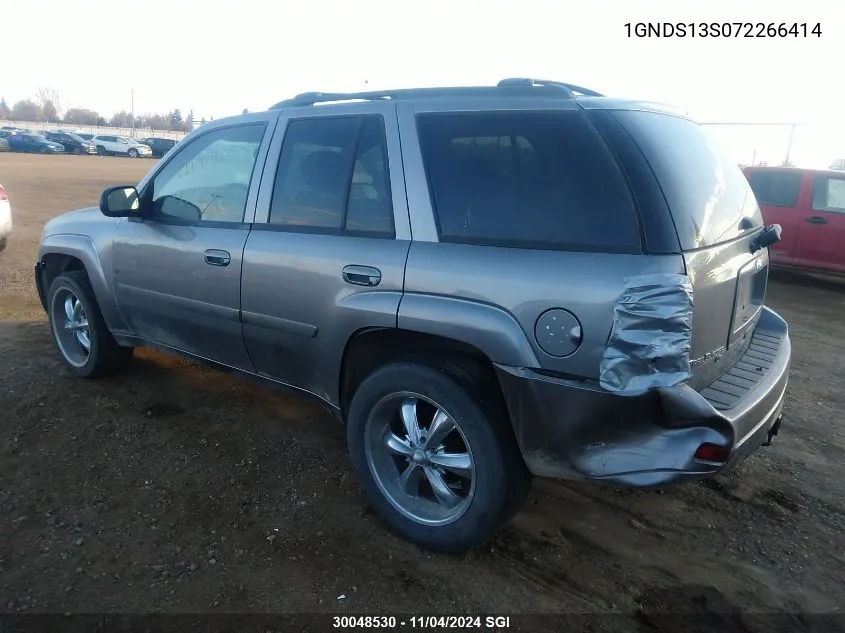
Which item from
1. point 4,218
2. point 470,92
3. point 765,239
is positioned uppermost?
point 470,92

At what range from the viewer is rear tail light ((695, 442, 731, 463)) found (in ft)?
7.15

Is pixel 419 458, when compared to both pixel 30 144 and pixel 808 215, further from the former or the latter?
pixel 30 144

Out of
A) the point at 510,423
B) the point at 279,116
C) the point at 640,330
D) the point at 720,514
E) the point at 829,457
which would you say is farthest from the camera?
the point at 829,457

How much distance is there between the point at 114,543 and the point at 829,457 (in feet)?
13.0

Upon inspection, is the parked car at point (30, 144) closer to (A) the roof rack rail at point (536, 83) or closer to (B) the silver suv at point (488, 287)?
(B) the silver suv at point (488, 287)

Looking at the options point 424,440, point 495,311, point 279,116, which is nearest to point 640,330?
point 495,311

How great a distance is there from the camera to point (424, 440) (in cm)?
282

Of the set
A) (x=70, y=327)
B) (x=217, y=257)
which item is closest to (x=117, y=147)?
(x=70, y=327)

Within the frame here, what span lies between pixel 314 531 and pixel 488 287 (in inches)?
57.0

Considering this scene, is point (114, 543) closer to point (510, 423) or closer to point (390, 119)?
point (510, 423)

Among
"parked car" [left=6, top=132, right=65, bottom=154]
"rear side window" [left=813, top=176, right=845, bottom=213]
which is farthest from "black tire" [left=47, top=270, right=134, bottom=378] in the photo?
"parked car" [left=6, top=132, right=65, bottom=154]

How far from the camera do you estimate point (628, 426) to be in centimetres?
224

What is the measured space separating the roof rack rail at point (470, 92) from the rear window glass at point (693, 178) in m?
0.34

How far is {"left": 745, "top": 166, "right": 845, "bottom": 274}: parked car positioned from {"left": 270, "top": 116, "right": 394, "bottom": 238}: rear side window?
7536 mm
